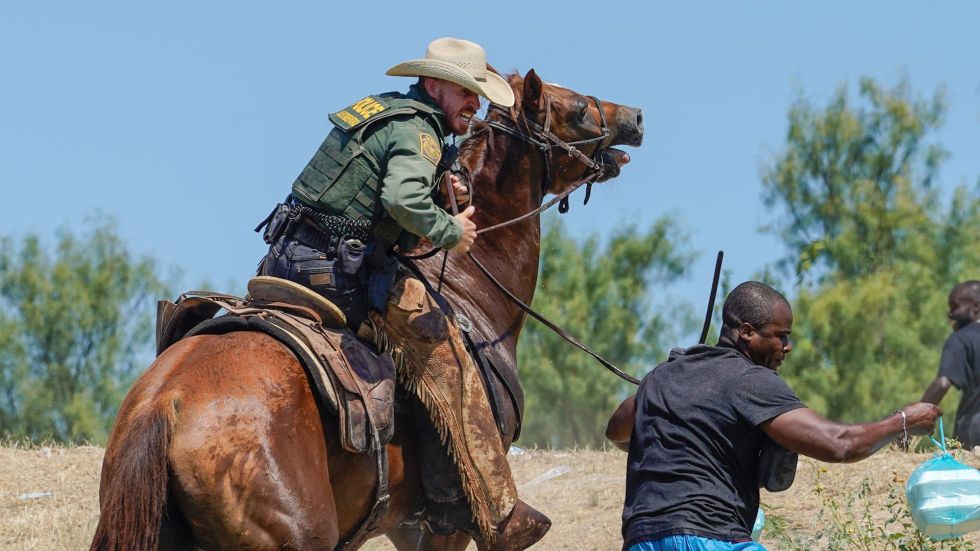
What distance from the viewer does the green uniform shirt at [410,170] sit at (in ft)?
19.7

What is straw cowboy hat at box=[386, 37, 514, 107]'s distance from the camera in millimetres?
6504

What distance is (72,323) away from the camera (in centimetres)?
3200

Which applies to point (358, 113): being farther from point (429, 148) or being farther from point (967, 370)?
point (967, 370)

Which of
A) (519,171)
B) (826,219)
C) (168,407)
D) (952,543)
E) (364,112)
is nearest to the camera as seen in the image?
(168,407)

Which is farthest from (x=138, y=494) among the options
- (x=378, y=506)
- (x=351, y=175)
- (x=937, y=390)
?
(x=937, y=390)

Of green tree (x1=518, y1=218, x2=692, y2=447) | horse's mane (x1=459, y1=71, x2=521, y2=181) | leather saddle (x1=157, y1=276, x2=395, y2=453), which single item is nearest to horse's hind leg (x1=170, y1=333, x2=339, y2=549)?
leather saddle (x1=157, y1=276, x2=395, y2=453)

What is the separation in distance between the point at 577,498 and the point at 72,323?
80.0ft

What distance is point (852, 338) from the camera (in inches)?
1261

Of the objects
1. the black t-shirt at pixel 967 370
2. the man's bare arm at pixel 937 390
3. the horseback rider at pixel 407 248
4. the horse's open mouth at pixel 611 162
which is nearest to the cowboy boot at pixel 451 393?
the horseback rider at pixel 407 248

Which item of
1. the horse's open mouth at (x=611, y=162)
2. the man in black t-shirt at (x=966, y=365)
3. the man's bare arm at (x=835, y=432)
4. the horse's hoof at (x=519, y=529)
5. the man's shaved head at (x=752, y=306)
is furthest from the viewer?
the man in black t-shirt at (x=966, y=365)

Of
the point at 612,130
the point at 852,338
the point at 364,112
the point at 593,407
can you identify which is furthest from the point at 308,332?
the point at 852,338

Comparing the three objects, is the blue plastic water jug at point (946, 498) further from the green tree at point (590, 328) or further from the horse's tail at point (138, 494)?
the green tree at point (590, 328)

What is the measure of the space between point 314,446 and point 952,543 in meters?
3.29

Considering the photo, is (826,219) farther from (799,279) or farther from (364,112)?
(364,112)
